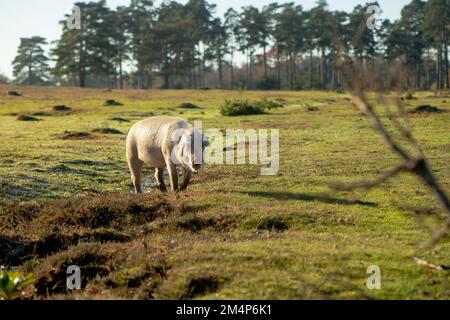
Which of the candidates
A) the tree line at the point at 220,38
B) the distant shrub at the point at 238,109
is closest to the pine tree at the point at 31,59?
the tree line at the point at 220,38

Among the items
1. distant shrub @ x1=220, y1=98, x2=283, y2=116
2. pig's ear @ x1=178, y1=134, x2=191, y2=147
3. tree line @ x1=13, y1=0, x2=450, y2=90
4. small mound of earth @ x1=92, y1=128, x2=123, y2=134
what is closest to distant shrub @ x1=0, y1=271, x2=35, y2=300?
pig's ear @ x1=178, y1=134, x2=191, y2=147

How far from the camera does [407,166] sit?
4230mm

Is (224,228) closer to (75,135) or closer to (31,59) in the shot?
(75,135)

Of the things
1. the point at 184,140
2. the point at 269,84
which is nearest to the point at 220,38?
the point at 269,84

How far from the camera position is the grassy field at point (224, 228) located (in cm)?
809

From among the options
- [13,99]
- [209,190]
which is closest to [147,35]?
[13,99]

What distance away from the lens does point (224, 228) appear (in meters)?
12.0

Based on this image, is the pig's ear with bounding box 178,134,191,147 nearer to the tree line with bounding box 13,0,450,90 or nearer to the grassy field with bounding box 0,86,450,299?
Result: the grassy field with bounding box 0,86,450,299

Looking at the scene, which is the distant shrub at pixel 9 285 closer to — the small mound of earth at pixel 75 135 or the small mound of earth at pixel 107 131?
the small mound of earth at pixel 75 135

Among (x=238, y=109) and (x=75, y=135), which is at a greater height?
(x=238, y=109)

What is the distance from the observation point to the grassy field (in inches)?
319

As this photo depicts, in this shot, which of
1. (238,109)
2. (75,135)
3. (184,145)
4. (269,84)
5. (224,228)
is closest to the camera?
(224,228)

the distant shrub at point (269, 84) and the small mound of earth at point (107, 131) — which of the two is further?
the distant shrub at point (269, 84)

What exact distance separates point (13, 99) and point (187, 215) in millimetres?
54824
